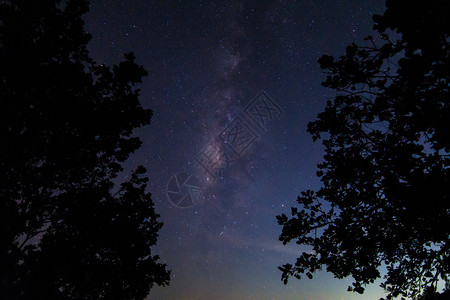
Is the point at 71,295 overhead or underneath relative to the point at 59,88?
underneath

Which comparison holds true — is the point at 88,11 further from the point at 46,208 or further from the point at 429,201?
the point at 429,201

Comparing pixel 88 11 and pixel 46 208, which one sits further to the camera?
pixel 88 11

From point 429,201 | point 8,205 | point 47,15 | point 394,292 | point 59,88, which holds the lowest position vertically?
point 394,292

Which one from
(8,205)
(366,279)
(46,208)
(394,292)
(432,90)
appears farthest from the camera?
(46,208)

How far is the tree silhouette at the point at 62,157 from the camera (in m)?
6.80

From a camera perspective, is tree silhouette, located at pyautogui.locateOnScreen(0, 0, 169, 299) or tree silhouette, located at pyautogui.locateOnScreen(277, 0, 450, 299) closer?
tree silhouette, located at pyautogui.locateOnScreen(277, 0, 450, 299)

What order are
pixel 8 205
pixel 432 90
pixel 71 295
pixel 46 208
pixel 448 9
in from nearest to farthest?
pixel 448 9 < pixel 432 90 < pixel 8 205 < pixel 46 208 < pixel 71 295

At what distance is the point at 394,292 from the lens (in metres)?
4.95

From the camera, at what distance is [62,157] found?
24.0 feet

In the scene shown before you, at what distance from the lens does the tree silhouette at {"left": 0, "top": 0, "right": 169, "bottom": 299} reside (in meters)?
6.80

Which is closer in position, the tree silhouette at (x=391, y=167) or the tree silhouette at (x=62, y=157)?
the tree silhouette at (x=391, y=167)

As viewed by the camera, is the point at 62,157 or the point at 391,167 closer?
the point at 391,167

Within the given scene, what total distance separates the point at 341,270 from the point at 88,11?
10567 millimetres

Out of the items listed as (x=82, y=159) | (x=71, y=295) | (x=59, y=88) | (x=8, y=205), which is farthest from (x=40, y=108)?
(x=71, y=295)
